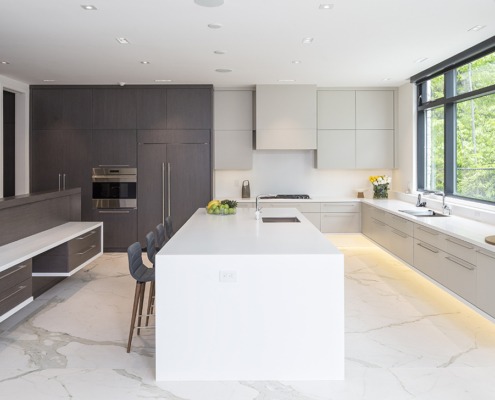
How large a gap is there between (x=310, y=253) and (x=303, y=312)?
1.27ft

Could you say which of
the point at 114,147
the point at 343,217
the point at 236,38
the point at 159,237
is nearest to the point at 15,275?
the point at 159,237

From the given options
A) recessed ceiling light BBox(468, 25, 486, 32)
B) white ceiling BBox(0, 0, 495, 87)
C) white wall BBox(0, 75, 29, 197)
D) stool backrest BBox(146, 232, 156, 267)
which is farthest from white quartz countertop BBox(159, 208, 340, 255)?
white wall BBox(0, 75, 29, 197)

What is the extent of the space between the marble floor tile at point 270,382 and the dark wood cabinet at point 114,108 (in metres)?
2.96

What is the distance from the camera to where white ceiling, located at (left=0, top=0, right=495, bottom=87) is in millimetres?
3965

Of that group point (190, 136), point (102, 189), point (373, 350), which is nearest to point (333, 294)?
point (373, 350)

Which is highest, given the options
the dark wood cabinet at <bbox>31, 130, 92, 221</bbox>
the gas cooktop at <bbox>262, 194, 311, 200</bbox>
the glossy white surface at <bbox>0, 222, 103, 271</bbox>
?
the dark wood cabinet at <bbox>31, 130, 92, 221</bbox>

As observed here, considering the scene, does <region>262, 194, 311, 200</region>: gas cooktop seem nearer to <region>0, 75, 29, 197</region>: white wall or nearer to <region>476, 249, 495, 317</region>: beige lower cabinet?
<region>0, 75, 29, 197</region>: white wall

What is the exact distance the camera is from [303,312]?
304 cm

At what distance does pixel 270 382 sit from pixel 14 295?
2.15 metres

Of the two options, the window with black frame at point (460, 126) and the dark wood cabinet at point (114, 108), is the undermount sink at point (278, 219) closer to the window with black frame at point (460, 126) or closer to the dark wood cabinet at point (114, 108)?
the window with black frame at point (460, 126)

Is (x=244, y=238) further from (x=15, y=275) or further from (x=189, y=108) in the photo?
(x=189, y=108)

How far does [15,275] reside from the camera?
12.2 ft

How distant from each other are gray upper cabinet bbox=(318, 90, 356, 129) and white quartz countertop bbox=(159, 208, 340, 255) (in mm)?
3214

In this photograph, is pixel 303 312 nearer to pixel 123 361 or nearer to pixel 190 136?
pixel 123 361
